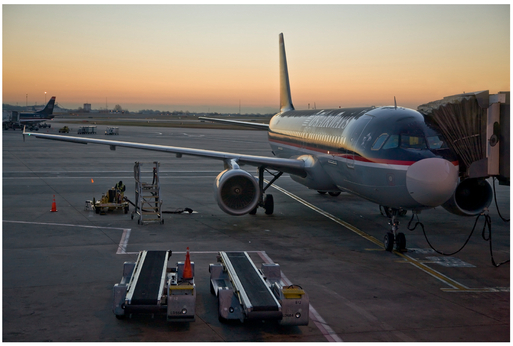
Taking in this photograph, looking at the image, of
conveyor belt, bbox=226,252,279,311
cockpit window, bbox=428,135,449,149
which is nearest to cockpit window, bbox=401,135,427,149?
cockpit window, bbox=428,135,449,149

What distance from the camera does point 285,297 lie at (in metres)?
10.2

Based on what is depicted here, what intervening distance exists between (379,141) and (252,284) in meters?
6.74

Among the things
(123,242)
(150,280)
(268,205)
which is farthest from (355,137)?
(150,280)

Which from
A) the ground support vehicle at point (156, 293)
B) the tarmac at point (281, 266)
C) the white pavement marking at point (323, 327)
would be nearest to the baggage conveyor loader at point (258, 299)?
the tarmac at point (281, 266)

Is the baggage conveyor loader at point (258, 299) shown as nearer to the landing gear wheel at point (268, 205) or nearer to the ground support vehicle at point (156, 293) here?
the ground support vehicle at point (156, 293)

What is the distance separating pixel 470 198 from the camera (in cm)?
1662

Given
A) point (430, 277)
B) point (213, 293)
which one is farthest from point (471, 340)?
Answer: point (213, 293)

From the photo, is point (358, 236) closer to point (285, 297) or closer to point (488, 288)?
point (488, 288)

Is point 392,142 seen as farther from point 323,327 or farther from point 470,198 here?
point 323,327

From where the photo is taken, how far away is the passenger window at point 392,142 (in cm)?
1527

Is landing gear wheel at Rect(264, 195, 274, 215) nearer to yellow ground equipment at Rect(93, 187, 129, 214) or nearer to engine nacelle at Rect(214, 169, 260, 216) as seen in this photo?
engine nacelle at Rect(214, 169, 260, 216)

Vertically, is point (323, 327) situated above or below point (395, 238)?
below

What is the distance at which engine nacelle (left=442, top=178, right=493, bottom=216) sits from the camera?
16359mm

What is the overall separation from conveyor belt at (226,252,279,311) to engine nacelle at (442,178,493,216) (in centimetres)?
706
